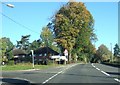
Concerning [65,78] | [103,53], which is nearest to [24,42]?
[103,53]

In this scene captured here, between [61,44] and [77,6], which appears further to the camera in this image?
[77,6]

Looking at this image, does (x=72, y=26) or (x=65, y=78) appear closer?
(x=65, y=78)

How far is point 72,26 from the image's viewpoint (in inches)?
3551

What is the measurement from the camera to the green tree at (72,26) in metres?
87.4

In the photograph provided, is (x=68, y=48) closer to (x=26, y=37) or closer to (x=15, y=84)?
(x=15, y=84)

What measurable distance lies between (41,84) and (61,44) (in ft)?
211

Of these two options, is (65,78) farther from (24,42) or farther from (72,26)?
(24,42)

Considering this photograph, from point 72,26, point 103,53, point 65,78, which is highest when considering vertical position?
point 72,26

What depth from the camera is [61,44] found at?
85.6m

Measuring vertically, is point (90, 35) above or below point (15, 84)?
above

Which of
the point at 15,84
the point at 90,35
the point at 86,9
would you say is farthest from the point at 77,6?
the point at 15,84

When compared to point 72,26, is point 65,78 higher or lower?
lower

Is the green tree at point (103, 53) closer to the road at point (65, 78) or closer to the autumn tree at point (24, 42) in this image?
the autumn tree at point (24, 42)

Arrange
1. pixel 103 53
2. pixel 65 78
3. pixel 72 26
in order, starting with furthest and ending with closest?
1. pixel 103 53
2. pixel 72 26
3. pixel 65 78
